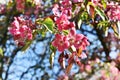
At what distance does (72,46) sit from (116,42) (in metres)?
6.20

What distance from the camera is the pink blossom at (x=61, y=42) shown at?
2211 mm

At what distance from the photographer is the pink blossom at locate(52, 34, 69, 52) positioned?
2.21m

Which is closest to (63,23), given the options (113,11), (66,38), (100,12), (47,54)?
(66,38)

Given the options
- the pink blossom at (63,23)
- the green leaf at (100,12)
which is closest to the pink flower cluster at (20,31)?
the pink blossom at (63,23)

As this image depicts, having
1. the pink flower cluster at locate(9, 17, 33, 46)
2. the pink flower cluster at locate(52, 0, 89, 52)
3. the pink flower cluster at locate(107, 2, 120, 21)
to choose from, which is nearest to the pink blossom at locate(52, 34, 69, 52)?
the pink flower cluster at locate(52, 0, 89, 52)

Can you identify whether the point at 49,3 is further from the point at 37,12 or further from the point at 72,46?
the point at 72,46

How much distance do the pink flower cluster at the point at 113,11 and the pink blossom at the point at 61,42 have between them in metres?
0.74

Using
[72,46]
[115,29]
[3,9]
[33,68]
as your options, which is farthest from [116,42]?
[72,46]

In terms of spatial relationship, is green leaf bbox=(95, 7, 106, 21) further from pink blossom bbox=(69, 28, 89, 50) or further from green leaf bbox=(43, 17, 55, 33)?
green leaf bbox=(43, 17, 55, 33)

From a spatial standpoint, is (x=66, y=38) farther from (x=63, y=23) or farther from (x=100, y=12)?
(x=100, y=12)

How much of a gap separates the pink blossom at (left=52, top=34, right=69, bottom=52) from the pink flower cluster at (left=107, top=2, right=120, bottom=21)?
29.1 inches

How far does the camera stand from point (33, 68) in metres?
6.73

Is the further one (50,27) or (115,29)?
(115,29)

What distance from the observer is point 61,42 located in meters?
2.22
